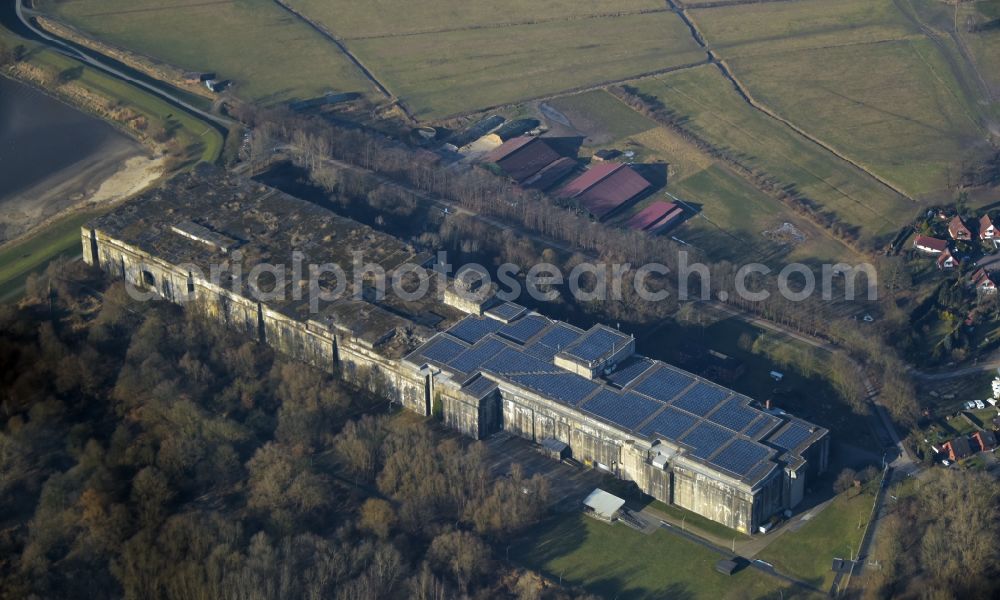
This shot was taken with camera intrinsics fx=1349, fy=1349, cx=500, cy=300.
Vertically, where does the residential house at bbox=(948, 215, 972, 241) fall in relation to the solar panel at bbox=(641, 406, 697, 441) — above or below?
above

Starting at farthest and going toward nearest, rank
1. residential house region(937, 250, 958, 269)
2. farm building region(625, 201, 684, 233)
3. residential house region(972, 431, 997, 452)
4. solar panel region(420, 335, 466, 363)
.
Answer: farm building region(625, 201, 684, 233)
residential house region(937, 250, 958, 269)
solar panel region(420, 335, 466, 363)
residential house region(972, 431, 997, 452)

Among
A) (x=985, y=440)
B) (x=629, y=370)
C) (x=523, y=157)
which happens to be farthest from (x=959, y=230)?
(x=523, y=157)

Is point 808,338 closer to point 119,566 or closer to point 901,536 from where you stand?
point 901,536

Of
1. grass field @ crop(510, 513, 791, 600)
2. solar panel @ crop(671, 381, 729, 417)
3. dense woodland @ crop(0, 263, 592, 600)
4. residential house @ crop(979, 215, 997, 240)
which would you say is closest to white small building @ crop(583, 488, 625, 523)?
grass field @ crop(510, 513, 791, 600)

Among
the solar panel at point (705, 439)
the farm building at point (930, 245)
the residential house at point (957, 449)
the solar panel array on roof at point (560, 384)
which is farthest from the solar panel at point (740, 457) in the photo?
the farm building at point (930, 245)

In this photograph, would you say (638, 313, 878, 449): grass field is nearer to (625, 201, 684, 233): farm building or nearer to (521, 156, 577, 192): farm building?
(625, 201, 684, 233): farm building

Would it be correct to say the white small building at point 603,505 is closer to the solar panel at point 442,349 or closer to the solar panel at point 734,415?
the solar panel at point 734,415

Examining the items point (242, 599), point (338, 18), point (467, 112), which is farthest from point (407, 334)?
point (338, 18)
